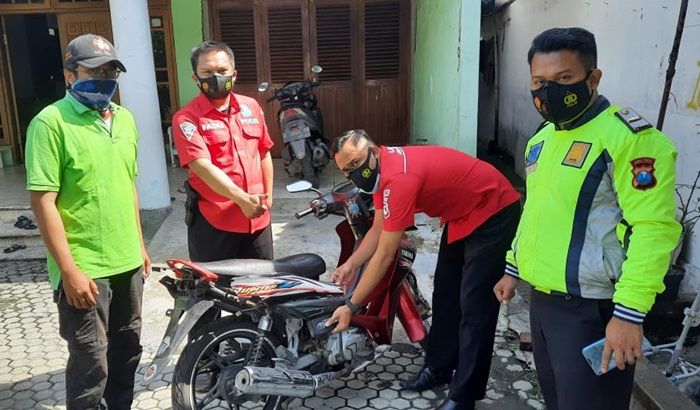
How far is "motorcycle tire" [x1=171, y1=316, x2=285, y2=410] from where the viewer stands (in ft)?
8.61

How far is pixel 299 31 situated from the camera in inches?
312

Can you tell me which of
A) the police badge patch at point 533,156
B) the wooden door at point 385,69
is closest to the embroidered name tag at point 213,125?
the police badge patch at point 533,156

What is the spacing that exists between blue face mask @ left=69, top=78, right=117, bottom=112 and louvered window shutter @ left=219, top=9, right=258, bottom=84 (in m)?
5.69

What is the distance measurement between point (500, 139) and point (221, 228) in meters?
6.99

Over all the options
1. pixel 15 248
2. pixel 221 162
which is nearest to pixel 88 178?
pixel 221 162

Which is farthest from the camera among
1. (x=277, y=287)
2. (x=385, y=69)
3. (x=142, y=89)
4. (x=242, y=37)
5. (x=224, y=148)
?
(x=385, y=69)

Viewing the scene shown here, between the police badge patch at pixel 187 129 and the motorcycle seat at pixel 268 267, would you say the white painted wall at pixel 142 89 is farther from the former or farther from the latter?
the motorcycle seat at pixel 268 267

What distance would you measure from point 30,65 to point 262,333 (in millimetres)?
8103

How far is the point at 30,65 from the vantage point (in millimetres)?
8898

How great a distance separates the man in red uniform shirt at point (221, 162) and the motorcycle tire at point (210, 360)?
2.00 ft

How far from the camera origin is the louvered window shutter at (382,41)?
7918mm

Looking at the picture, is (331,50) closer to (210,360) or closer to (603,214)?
(210,360)

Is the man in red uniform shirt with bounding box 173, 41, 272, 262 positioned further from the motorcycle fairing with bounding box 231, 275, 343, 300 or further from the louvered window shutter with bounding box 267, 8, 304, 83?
the louvered window shutter with bounding box 267, 8, 304, 83

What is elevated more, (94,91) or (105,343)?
(94,91)
